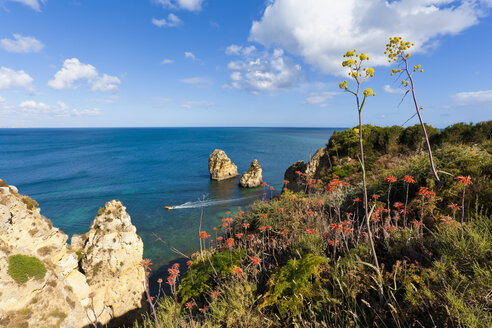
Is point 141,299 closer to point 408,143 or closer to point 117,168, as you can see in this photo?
point 408,143

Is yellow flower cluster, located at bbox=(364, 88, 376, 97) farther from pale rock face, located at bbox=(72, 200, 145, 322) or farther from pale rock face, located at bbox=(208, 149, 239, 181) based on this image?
pale rock face, located at bbox=(208, 149, 239, 181)

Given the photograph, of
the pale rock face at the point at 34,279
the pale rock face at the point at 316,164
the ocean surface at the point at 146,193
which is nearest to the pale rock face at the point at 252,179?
the ocean surface at the point at 146,193

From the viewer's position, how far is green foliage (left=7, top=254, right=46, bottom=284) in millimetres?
5488

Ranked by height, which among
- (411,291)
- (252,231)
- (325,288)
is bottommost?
(252,231)

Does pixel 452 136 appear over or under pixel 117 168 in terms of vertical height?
over

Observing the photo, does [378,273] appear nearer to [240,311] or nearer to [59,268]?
[240,311]

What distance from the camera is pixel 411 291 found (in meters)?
2.40

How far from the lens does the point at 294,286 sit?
3242 millimetres

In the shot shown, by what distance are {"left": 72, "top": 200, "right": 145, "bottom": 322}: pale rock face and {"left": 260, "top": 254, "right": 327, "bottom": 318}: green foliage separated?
7484 mm

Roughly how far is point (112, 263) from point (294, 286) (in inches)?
310

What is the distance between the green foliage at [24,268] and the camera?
5488mm

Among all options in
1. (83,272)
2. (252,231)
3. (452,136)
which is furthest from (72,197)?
(452,136)

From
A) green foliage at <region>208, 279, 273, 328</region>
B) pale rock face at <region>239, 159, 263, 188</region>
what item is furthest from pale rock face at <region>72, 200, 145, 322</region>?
pale rock face at <region>239, 159, 263, 188</region>

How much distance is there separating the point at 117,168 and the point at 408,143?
217 feet
